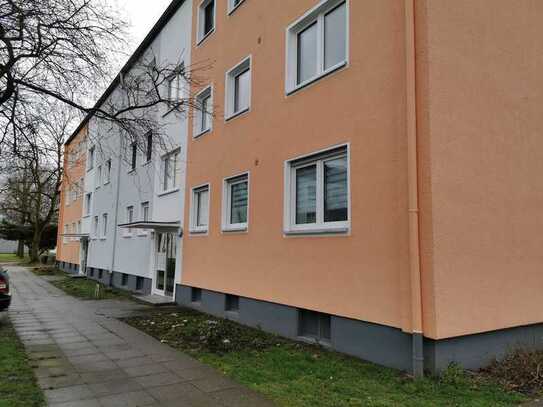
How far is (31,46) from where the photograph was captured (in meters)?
7.19

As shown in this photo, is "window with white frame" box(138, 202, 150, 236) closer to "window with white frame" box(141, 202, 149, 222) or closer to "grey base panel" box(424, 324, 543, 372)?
"window with white frame" box(141, 202, 149, 222)

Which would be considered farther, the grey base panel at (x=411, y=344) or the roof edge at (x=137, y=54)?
the roof edge at (x=137, y=54)

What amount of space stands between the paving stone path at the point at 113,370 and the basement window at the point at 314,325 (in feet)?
7.50

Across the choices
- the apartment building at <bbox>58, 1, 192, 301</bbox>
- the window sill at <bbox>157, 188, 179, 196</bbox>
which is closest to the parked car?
the apartment building at <bbox>58, 1, 192, 301</bbox>

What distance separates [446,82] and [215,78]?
24.0 ft

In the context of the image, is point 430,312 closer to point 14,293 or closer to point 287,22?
point 287,22

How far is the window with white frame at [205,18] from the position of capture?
13.4 m

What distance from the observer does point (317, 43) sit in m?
8.23

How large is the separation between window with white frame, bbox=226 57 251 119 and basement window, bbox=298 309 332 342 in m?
5.11

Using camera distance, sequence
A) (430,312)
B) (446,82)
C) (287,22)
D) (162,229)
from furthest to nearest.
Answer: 1. (162,229)
2. (287,22)
3. (446,82)
4. (430,312)

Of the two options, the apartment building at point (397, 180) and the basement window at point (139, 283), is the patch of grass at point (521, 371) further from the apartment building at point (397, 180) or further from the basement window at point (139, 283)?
the basement window at point (139, 283)

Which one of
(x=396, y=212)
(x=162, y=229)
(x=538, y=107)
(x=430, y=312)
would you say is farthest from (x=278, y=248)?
(x=162, y=229)

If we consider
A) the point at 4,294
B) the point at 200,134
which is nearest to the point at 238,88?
the point at 200,134

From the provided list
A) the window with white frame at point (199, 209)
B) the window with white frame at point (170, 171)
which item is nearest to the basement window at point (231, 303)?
the window with white frame at point (199, 209)
